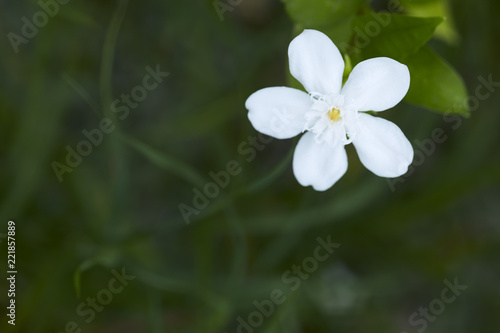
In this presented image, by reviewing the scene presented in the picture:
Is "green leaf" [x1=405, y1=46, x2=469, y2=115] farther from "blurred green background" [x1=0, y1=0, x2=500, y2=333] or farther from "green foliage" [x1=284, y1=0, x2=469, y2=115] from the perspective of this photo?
"blurred green background" [x1=0, y1=0, x2=500, y2=333]

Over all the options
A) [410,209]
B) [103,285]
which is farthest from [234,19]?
[103,285]

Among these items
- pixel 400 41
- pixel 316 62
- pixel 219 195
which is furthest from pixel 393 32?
pixel 219 195

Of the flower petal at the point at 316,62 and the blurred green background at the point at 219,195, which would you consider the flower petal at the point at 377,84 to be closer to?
the flower petal at the point at 316,62

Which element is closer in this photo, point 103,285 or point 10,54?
point 103,285

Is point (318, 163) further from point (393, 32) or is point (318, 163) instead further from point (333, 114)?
point (393, 32)

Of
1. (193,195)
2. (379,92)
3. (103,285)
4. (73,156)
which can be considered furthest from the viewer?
(193,195)

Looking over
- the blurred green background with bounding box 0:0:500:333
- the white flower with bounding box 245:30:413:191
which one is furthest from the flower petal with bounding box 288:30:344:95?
the blurred green background with bounding box 0:0:500:333

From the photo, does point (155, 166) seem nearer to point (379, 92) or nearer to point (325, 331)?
point (325, 331)
